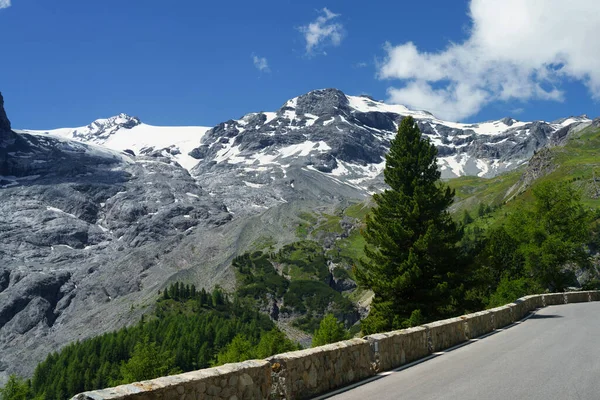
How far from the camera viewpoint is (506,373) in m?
12.9

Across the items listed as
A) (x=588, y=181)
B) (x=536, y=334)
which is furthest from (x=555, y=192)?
(x=588, y=181)

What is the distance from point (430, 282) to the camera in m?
34.6

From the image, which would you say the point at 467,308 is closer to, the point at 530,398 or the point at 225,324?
the point at 530,398

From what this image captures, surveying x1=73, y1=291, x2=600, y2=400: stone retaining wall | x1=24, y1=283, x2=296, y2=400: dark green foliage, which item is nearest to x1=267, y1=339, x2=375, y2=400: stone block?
x1=73, y1=291, x2=600, y2=400: stone retaining wall

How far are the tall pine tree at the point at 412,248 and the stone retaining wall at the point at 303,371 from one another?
41.5 feet

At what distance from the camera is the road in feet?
35.3

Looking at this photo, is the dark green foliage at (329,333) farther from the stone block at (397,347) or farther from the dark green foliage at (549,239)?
the stone block at (397,347)

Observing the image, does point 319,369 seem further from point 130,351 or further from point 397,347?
point 130,351

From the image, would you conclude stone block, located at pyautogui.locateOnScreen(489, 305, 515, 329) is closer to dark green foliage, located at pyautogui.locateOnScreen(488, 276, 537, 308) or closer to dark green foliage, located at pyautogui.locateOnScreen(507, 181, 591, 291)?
dark green foliage, located at pyautogui.locateOnScreen(488, 276, 537, 308)

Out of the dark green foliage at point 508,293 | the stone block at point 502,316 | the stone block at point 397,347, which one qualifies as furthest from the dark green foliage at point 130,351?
the stone block at point 397,347

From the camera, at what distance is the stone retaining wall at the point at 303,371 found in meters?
8.09

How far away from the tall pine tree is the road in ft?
43.8

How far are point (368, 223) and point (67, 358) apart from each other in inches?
6100

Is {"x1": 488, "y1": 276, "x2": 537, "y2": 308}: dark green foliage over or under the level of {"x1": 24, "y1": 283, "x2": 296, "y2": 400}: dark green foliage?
over
